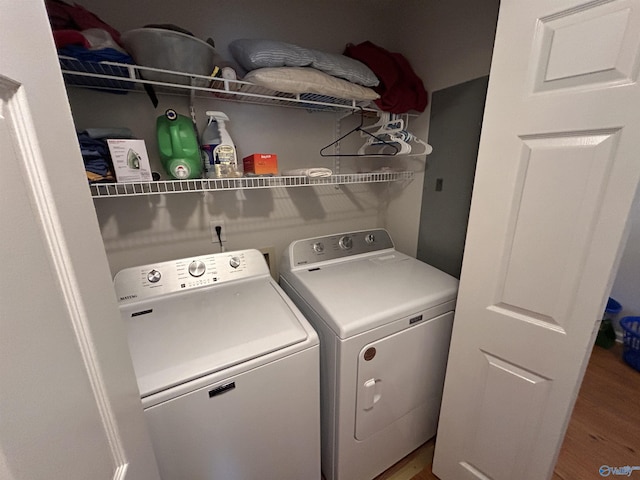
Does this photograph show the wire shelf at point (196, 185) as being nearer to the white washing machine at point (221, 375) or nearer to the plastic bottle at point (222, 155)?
the plastic bottle at point (222, 155)

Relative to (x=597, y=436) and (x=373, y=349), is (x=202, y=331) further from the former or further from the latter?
(x=597, y=436)

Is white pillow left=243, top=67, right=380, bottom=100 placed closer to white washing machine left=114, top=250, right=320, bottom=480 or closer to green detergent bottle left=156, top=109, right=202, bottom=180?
green detergent bottle left=156, top=109, right=202, bottom=180

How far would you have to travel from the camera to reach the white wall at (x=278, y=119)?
1303 mm

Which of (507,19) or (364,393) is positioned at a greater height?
(507,19)

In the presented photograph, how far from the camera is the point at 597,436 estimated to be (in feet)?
5.29

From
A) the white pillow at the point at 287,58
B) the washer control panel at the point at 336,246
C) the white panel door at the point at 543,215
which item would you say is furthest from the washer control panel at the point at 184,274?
the white panel door at the point at 543,215

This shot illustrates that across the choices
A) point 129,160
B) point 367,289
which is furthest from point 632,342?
point 129,160

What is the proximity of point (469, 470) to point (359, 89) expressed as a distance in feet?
6.42

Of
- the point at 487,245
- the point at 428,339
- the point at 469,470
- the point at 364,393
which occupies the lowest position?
the point at 469,470

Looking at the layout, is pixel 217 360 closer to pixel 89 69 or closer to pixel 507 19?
pixel 89 69

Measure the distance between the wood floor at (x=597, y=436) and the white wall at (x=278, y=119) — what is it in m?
1.37

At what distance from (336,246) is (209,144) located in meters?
0.90

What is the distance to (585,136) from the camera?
78 centimetres

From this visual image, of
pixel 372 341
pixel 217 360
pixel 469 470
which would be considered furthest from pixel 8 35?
pixel 469 470
